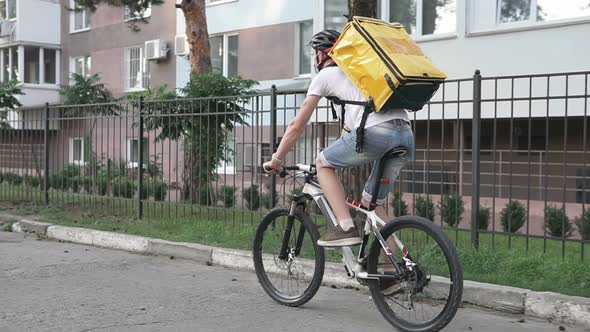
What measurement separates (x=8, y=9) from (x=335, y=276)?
1055 inches

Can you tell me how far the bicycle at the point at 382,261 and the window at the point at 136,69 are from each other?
796 inches

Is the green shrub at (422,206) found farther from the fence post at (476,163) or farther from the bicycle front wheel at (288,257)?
the bicycle front wheel at (288,257)

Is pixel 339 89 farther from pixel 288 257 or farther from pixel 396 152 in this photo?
pixel 288 257

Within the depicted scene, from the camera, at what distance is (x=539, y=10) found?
13.1m

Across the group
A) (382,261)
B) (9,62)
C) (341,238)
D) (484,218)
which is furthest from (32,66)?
(382,261)

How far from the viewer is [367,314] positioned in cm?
500

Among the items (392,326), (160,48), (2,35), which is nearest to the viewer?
(392,326)

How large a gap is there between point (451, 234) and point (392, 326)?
349cm

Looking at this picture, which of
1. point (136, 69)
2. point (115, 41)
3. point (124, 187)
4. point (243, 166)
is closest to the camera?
point (243, 166)

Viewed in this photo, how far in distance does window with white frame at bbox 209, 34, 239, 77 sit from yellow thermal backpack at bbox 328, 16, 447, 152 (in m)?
16.4

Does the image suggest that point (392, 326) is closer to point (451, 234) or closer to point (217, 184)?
point (451, 234)

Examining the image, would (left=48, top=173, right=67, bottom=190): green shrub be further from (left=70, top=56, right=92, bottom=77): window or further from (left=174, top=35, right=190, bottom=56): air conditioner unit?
(left=70, top=56, right=92, bottom=77): window

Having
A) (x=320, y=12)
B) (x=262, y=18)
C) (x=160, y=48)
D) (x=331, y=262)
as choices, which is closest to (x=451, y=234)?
(x=331, y=262)

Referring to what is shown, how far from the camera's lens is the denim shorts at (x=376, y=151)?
4.41m
